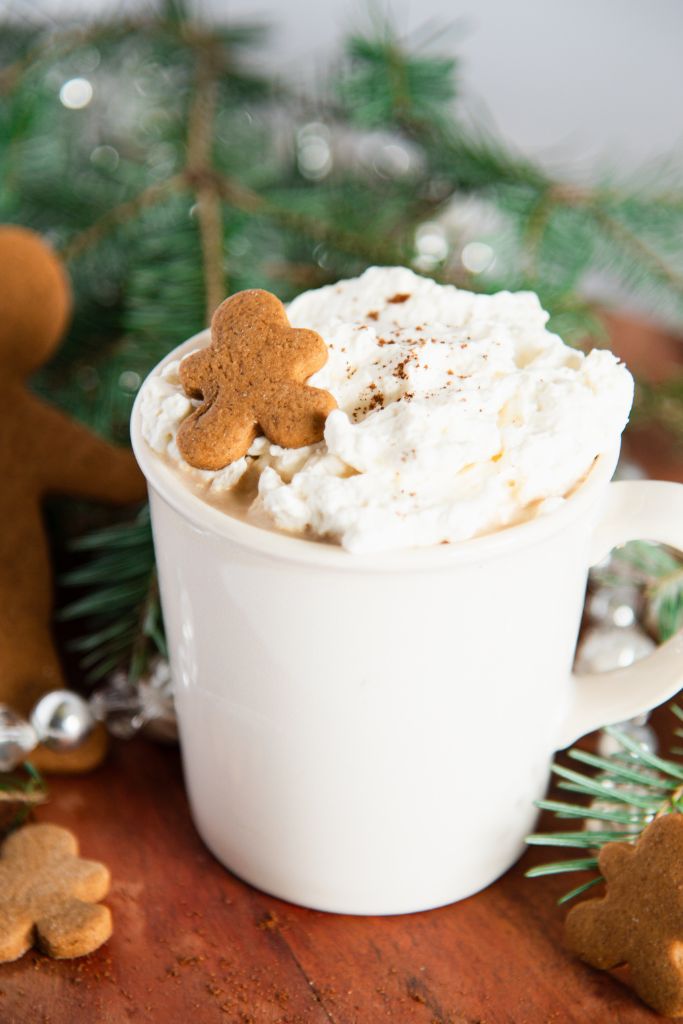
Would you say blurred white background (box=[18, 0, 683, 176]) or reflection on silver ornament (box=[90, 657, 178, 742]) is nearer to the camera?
reflection on silver ornament (box=[90, 657, 178, 742])

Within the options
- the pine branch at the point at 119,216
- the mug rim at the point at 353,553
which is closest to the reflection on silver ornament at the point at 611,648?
the mug rim at the point at 353,553

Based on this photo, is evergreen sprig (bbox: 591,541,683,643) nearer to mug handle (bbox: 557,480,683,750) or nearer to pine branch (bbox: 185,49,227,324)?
mug handle (bbox: 557,480,683,750)

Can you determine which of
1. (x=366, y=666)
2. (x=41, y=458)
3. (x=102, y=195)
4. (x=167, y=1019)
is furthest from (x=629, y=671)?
(x=102, y=195)

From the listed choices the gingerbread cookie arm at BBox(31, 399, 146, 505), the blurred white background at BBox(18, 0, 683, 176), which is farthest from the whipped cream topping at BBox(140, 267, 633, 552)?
the blurred white background at BBox(18, 0, 683, 176)

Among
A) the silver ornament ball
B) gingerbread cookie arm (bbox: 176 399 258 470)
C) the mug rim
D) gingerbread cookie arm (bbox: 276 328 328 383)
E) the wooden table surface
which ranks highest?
gingerbread cookie arm (bbox: 276 328 328 383)

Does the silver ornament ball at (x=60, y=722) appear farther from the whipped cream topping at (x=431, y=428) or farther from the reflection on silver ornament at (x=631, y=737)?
the reflection on silver ornament at (x=631, y=737)

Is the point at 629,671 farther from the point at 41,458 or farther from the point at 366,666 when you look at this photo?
the point at 41,458

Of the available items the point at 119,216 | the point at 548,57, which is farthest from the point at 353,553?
the point at 548,57
